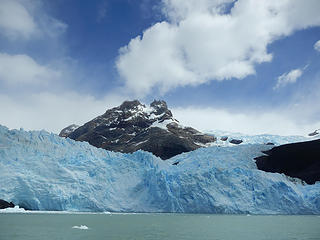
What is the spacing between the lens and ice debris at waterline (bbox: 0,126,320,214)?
24.0 meters

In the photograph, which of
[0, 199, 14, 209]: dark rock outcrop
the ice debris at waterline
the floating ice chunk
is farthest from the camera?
the ice debris at waterline

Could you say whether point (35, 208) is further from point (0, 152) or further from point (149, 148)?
point (149, 148)

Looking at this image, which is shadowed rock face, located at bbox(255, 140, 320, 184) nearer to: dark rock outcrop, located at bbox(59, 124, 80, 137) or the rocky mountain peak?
the rocky mountain peak

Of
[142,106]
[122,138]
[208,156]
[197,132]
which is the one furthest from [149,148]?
[208,156]

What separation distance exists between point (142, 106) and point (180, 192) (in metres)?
107

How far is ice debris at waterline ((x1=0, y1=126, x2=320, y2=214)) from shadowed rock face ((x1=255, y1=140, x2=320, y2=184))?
2.27m

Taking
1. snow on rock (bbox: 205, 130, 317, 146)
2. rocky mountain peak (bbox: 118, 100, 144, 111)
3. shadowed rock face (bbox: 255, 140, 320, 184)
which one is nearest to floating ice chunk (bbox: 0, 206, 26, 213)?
shadowed rock face (bbox: 255, 140, 320, 184)

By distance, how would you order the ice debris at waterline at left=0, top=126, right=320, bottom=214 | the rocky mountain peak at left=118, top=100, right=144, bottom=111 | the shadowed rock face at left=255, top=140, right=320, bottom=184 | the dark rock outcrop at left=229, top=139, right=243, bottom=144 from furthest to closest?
1. the rocky mountain peak at left=118, top=100, right=144, bottom=111
2. the dark rock outcrop at left=229, top=139, right=243, bottom=144
3. the shadowed rock face at left=255, top=140, right=320, bottom=184
4. the ice debris at waterline at left=0, top=126, right=320, bottom=214

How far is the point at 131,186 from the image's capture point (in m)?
27.2

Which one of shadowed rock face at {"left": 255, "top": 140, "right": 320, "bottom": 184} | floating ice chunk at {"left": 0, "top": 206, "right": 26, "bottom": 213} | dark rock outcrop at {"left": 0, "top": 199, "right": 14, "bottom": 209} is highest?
shadowed rock face at {"left": 255, "top": 140, "right": 320, "bottom": 184}

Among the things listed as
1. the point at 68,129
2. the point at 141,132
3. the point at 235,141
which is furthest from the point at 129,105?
the point at 68,129

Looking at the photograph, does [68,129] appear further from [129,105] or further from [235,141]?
[235,141]

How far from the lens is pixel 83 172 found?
26.6m

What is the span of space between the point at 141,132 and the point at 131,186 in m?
84.7
